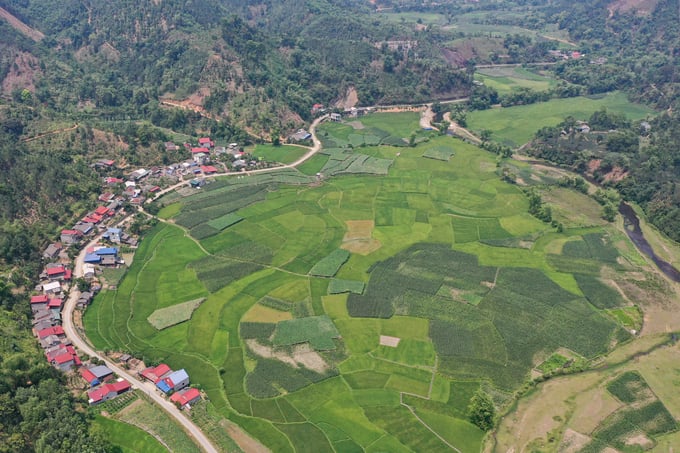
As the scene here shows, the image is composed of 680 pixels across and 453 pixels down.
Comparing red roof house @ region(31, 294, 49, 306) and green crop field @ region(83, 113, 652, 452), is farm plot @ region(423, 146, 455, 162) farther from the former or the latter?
red roof house @ region(31, 294, 49, 306)

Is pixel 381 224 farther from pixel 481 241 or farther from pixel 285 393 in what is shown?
pixel 285 393

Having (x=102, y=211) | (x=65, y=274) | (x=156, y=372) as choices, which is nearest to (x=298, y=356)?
(x=156, y=372)

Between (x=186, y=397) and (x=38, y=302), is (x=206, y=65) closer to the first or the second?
(x=38, y=302)

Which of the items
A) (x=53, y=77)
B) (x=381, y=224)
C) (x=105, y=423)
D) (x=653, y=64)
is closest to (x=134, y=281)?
(x=105, y=423)

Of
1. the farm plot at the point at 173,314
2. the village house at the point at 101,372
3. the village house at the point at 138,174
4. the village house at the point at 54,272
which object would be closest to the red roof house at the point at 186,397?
the village house at the point at 101,372

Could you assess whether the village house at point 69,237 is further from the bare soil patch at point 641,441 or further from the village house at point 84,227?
the bare soil patch at point 641,441

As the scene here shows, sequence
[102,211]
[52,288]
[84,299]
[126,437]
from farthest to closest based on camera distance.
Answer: [102,211], [52,288], [84,299], [126,437]

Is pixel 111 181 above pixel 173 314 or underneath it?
above
